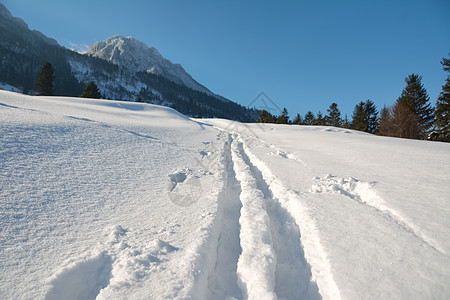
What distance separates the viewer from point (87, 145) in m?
3.91

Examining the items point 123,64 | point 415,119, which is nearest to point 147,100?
point 123,64

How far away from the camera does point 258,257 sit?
193 centimetres

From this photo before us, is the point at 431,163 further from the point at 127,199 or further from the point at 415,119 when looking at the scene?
the point at 415,119

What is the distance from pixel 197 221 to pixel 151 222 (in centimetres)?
57

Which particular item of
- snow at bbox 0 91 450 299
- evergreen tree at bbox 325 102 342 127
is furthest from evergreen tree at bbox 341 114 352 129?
snow at bbox 0 91 450 299

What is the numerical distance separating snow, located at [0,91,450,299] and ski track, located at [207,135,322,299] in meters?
0.01

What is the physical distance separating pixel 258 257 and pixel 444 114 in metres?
28.0

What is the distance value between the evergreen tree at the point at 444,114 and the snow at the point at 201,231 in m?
22.3

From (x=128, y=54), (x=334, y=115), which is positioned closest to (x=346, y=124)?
(x=334, y=115)

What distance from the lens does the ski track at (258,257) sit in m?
1.71

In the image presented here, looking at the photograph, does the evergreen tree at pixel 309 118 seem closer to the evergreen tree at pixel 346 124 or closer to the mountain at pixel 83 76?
the evergreen tree at pixel 346 124

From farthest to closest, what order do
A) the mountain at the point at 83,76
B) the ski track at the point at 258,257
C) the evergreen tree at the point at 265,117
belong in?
1. the mountain at the point at 83,76
2. the evergreen tree at the point at 265,117
3. the ski track at the point at 258,257

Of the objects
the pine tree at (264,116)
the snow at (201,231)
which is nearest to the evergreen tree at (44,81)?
the snow at (201,231)

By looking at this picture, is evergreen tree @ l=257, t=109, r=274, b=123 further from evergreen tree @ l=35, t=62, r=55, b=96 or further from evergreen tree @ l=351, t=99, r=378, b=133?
evergreen tree @ l=35, t=62, r=55, b=96
